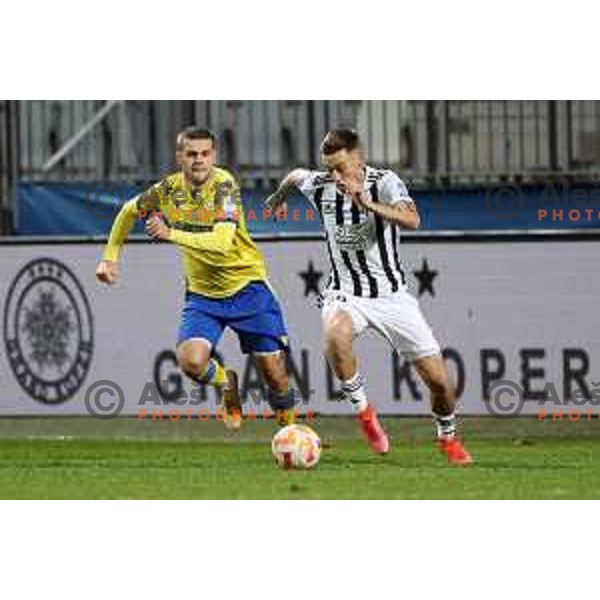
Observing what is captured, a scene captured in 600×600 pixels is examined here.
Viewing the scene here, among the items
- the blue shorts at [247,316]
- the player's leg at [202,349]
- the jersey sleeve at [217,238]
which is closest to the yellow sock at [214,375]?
the player's leg at [202,349]

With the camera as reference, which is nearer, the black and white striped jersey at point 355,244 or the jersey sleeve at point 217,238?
the black and white striped jersey at point 355,244

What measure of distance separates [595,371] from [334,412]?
2.13m

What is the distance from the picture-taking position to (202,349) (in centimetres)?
1972

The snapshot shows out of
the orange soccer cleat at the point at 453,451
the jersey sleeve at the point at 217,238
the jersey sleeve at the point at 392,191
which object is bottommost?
the orange soccer cleat at the point at 453,451

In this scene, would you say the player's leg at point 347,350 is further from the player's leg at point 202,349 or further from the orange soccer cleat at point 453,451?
the player's leg at point 202,349

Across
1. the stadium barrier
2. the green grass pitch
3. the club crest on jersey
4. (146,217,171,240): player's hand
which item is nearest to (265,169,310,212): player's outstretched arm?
the club crest on jersey

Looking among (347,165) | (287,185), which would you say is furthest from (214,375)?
(347,165)

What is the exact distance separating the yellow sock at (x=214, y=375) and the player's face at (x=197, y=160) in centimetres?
131

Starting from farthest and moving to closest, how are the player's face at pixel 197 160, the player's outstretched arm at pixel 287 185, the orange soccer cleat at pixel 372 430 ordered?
1. the player's face at pixel 197 160
2. the player's outstretched arm at pixel 287 185
3. the orange soccer cleat at pixel 372 430

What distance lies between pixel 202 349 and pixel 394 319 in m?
1.85

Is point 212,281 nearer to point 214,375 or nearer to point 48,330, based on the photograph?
point 214,375

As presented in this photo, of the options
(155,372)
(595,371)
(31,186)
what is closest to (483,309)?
(595,371)

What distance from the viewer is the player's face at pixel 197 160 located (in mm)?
19938

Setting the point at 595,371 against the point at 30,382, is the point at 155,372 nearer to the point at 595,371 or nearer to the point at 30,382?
the point at 30,382
